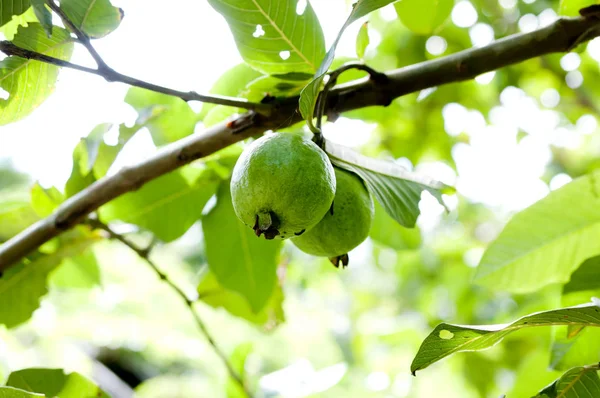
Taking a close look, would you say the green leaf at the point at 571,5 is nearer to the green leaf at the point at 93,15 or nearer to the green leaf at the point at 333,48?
the green leaf at the point at 333,48

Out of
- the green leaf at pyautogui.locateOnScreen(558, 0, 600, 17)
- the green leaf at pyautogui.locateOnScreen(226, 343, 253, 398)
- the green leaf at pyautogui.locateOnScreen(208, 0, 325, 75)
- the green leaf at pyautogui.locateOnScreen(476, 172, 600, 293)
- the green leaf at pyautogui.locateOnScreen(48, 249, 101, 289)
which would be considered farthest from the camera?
the green leaf at pyautogui.locateOnScreen(48, 249, 101, 289)

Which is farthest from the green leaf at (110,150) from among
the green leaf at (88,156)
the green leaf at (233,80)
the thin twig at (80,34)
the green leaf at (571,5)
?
the green leaf at (571,5)

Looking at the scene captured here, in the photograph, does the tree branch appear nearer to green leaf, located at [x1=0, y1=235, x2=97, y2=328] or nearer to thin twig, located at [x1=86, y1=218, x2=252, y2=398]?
thin twig, located at [x1=86, y1=218, x2=252, y2=398]

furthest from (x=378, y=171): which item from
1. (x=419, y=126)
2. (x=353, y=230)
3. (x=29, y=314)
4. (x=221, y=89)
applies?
(x=419, y=126)

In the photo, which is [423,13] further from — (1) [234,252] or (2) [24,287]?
(2) [24,287]

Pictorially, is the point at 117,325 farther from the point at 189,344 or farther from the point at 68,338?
the point at 189,344

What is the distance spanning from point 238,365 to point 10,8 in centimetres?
126

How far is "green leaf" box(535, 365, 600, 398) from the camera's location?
3.21ft

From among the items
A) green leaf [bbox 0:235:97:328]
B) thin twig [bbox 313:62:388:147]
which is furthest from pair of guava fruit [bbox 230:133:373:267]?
green leaf [bbox 0:235:97:328]

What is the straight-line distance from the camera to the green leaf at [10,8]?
3.13ft

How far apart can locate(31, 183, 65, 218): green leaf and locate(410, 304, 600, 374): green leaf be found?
1255 millimetres

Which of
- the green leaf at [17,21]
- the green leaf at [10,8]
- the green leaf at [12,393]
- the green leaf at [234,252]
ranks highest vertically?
the green leaf at [17,21]

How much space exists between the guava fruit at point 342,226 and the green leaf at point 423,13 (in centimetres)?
71

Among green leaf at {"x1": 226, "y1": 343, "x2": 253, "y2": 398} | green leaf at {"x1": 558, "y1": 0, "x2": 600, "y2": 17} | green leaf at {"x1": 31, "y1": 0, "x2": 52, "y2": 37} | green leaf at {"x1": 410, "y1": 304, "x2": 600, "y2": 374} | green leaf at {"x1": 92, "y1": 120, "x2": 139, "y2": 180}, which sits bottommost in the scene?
green leaf at {"x1": 410, "y1": 304, "x2": 600, "y2": 374}
